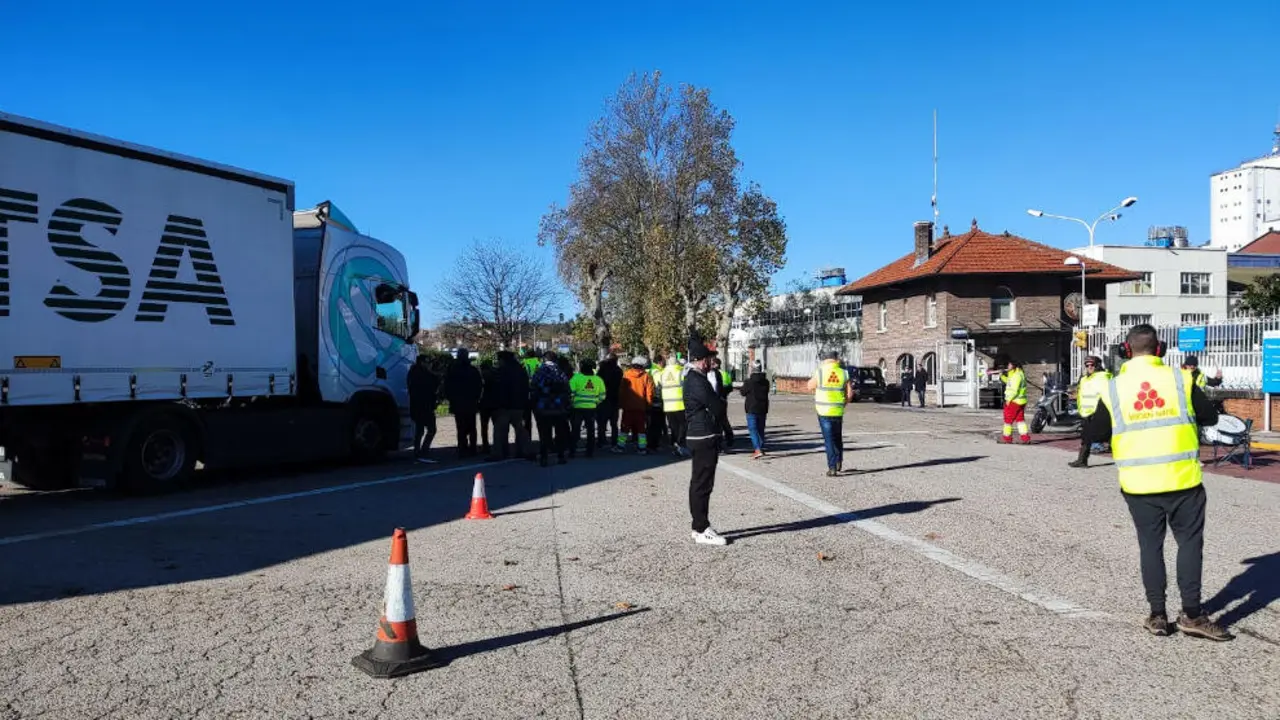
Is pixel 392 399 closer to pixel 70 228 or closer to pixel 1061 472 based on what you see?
pixel 70 228

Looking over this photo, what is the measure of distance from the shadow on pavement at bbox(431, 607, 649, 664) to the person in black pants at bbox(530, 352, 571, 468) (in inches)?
338

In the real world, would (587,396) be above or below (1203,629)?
above

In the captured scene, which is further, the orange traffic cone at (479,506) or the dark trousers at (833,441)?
the dark trousers at (833,441)

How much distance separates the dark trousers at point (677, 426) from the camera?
16125mm

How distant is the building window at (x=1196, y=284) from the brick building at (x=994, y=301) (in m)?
26.5

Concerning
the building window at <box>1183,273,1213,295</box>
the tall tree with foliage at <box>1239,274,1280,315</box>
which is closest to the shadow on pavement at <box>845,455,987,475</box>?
the tall tree with foliage at <box>1239,274,1280,315</box>

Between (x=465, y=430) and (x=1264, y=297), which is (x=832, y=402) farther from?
(x=1264, y=297)

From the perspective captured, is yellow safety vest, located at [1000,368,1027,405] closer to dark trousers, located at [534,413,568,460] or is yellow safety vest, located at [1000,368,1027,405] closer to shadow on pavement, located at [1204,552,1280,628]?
dark trousers, located at [534,413,568,460]

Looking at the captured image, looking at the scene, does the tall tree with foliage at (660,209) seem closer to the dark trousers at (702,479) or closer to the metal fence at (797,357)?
the metal fence at (797,357)

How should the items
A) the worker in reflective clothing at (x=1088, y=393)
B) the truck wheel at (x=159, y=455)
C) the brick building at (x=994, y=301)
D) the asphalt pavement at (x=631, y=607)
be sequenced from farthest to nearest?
the brick building at (x=994, y=301), the worker in reflective clothing at (x=1088, y=393), the truck wheel at (x=159, y=455), the asphalt pavement at (x=631, y=607)

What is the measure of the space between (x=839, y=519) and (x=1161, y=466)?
4.41 m

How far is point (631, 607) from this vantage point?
6262mm

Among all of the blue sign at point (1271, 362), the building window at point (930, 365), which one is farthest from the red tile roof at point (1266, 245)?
the blue sign at point (1271, 362)

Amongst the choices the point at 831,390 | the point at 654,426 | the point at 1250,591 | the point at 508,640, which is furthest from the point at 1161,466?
the point at 654,426
